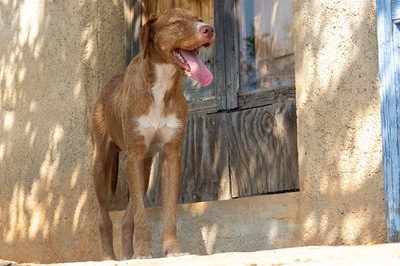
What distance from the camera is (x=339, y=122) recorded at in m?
6.96

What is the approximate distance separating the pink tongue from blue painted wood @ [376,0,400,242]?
1288mm

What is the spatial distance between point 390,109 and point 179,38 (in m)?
1.72

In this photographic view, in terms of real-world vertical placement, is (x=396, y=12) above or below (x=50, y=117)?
above

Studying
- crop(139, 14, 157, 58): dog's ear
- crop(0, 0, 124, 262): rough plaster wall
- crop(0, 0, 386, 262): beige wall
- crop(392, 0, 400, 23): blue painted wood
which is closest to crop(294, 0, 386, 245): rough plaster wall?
crop(0, 0, 386, 262): beige wall

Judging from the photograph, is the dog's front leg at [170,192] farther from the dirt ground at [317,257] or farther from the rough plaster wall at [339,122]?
the dirt ground at [317,257]

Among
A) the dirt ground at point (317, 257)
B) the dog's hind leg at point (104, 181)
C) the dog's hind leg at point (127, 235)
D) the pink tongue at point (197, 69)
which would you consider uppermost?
the pink tongue at point (197, 69)

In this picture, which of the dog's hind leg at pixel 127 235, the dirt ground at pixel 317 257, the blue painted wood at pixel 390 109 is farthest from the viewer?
the dog's hind leg at pixel 127 235

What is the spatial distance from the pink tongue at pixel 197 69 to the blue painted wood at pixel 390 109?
129 centimetres

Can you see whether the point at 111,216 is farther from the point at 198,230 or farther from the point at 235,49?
the point at 235,49

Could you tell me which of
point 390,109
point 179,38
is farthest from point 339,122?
point 179,38

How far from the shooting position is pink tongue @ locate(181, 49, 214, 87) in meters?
7.14

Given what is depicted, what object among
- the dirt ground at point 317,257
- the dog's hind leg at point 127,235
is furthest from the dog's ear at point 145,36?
the dirt ground at point 317,257

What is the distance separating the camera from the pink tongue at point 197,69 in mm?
7141

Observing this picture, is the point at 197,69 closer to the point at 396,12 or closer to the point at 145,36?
the point at 145,36
